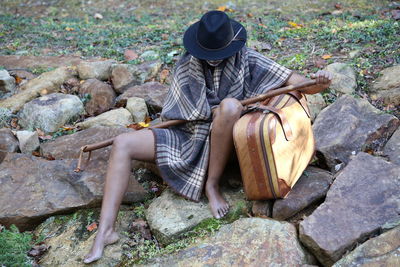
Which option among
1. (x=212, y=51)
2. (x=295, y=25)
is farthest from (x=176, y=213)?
(x=295, y=25)

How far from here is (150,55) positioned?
5605 millimetres

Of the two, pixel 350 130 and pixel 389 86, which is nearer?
pixel 350 130

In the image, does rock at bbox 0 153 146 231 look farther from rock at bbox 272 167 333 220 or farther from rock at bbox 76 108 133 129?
rock at bbox 272 167 333 220

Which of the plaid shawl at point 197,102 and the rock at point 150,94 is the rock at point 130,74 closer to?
the rock at point 150,94

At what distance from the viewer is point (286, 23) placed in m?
6.41

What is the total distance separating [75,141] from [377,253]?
8.98 feet

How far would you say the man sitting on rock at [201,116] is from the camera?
2.91 m

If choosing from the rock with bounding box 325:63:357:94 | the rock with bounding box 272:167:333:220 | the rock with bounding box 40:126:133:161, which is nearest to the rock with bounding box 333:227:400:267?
the rock with bounding box 272:167:333:220

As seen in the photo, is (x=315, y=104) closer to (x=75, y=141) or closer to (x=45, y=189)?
(x=75, y=141)

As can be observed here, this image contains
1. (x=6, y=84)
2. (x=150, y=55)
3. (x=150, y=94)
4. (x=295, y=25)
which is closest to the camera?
(x=150, y=94)

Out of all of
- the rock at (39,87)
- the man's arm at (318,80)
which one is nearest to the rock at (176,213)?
the man's arm at (318,80)

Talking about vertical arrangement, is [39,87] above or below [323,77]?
below

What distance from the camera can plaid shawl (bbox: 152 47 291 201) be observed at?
3.11 metres

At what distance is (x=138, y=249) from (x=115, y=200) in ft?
1.25
